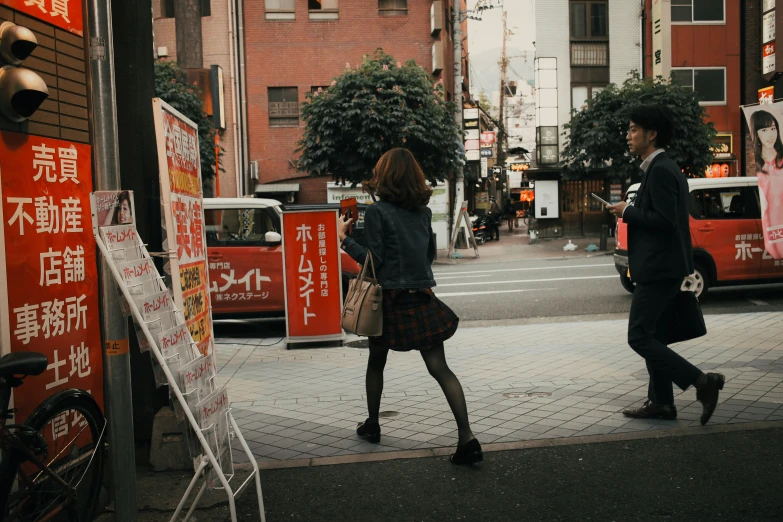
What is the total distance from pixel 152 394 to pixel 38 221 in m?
1.46

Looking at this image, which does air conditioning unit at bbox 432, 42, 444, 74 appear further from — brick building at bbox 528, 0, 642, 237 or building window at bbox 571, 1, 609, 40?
building window at bbox 571, 1, 609, 40

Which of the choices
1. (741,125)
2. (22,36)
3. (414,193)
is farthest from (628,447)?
(741,125)

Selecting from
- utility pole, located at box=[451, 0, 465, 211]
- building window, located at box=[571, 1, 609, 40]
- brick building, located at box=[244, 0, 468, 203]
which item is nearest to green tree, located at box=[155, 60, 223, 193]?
brick building, located at box=[244, 0, 468, 203]

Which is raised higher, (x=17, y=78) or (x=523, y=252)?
(x=17, y=78)

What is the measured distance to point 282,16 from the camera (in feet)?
101

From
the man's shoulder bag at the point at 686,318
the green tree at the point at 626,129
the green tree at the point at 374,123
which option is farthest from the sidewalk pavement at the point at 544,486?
the green tree at the point at 626,129

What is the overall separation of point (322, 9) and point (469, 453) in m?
28.9

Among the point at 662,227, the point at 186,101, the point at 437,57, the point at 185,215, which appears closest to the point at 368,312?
the point at 185,215

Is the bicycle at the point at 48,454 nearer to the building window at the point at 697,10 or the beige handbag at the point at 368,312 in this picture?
the beige handbag at the point at 368,312

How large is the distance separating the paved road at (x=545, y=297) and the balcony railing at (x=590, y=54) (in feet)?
59.7

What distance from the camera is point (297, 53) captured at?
30.8 m

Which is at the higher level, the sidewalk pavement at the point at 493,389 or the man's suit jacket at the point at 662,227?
the man's suit jacket at the point at 662,227

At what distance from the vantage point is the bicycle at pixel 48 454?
3.04 metres

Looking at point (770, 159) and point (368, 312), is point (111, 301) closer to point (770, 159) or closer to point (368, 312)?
point (368, 312)
